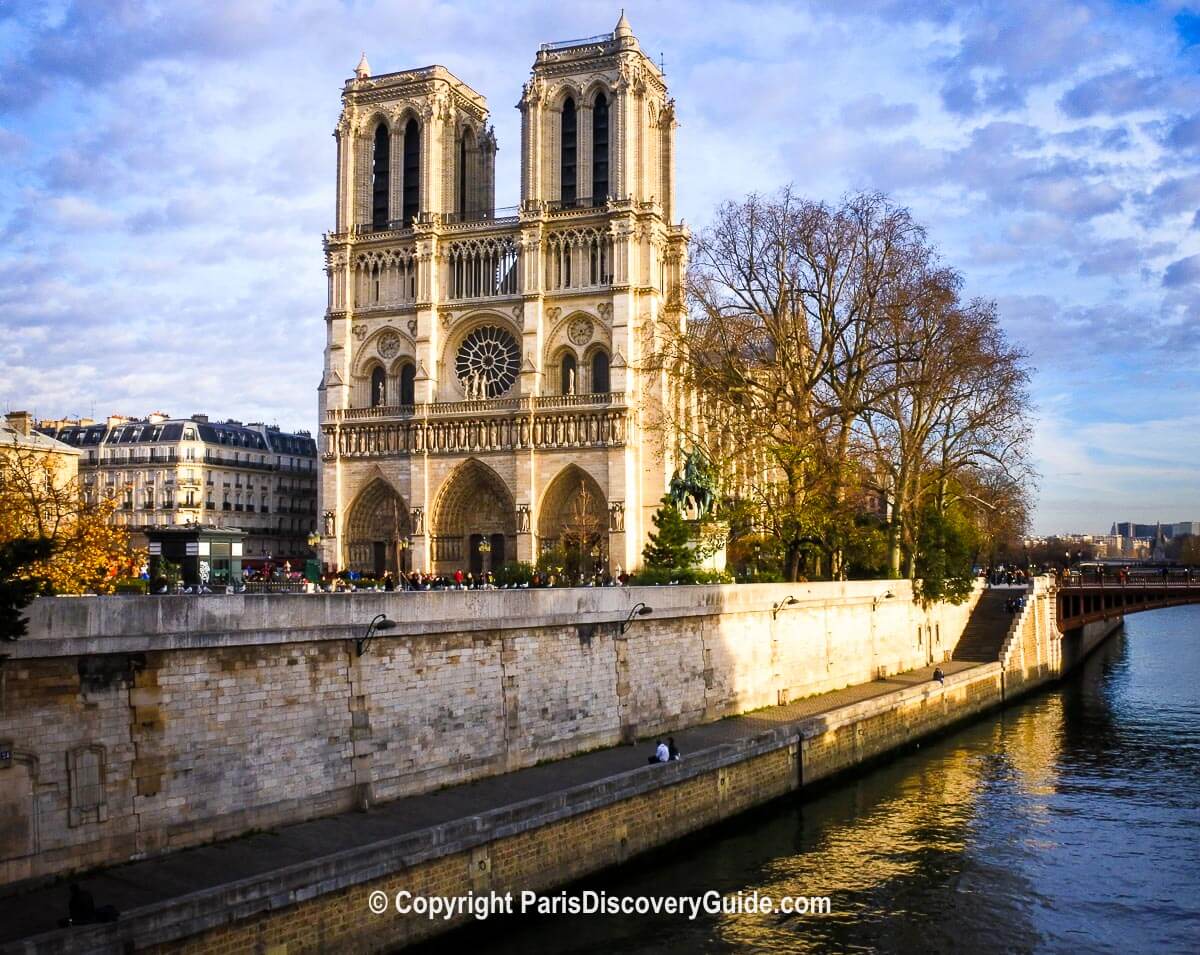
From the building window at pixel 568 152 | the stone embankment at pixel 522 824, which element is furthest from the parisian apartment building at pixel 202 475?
the stone embankment at pixel 522 824

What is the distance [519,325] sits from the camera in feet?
187

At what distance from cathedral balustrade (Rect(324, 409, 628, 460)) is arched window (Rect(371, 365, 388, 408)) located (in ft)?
5.88

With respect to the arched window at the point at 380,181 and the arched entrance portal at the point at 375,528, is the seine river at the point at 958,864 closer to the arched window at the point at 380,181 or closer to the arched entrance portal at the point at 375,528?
the arched entrance portal at the point at 375,528

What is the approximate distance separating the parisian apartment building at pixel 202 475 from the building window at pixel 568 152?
24.0m

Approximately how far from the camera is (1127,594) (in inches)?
1737

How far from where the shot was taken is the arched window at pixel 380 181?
60.9 meters

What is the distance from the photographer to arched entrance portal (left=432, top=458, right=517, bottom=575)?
5681 cm

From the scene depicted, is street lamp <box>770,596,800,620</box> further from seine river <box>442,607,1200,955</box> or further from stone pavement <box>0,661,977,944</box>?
stone pavement <box>0,661,977,944</box>

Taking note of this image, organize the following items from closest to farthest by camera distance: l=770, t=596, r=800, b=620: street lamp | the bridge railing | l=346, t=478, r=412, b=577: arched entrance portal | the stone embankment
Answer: the stone embankment → l=770, t=596, r=800, b=620: street lamp → the bridge railing → l=346, t=478, r=412, b=577: arched entrance portal

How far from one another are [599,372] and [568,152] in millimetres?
10451

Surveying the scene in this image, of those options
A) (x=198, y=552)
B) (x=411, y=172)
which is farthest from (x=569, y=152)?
(x=198, y=552)

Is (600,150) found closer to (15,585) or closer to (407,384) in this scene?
(407,384)

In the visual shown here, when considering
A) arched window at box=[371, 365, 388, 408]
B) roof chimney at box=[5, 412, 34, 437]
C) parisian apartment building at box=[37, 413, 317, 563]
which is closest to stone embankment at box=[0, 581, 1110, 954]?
arched window at box=[371, 365, 388, 408]

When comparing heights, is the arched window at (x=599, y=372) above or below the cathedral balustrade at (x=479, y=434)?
above
